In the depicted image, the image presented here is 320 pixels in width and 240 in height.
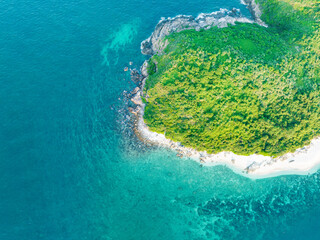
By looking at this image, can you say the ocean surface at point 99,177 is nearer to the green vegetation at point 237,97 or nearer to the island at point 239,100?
the island at point 239,100

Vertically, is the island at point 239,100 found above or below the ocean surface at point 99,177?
above

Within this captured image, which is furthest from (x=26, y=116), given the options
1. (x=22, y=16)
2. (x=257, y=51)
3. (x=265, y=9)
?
(x=265, y=9)


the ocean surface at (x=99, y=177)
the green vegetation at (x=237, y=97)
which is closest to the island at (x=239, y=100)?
the green vegetation at (x=237, y=97)

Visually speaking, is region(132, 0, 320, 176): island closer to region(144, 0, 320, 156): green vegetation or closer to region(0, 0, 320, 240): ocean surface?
region(144, 0, 320, 156): green vegetation

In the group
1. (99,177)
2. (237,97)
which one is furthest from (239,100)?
(99,177)

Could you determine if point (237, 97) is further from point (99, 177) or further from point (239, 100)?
point (99, 177)
